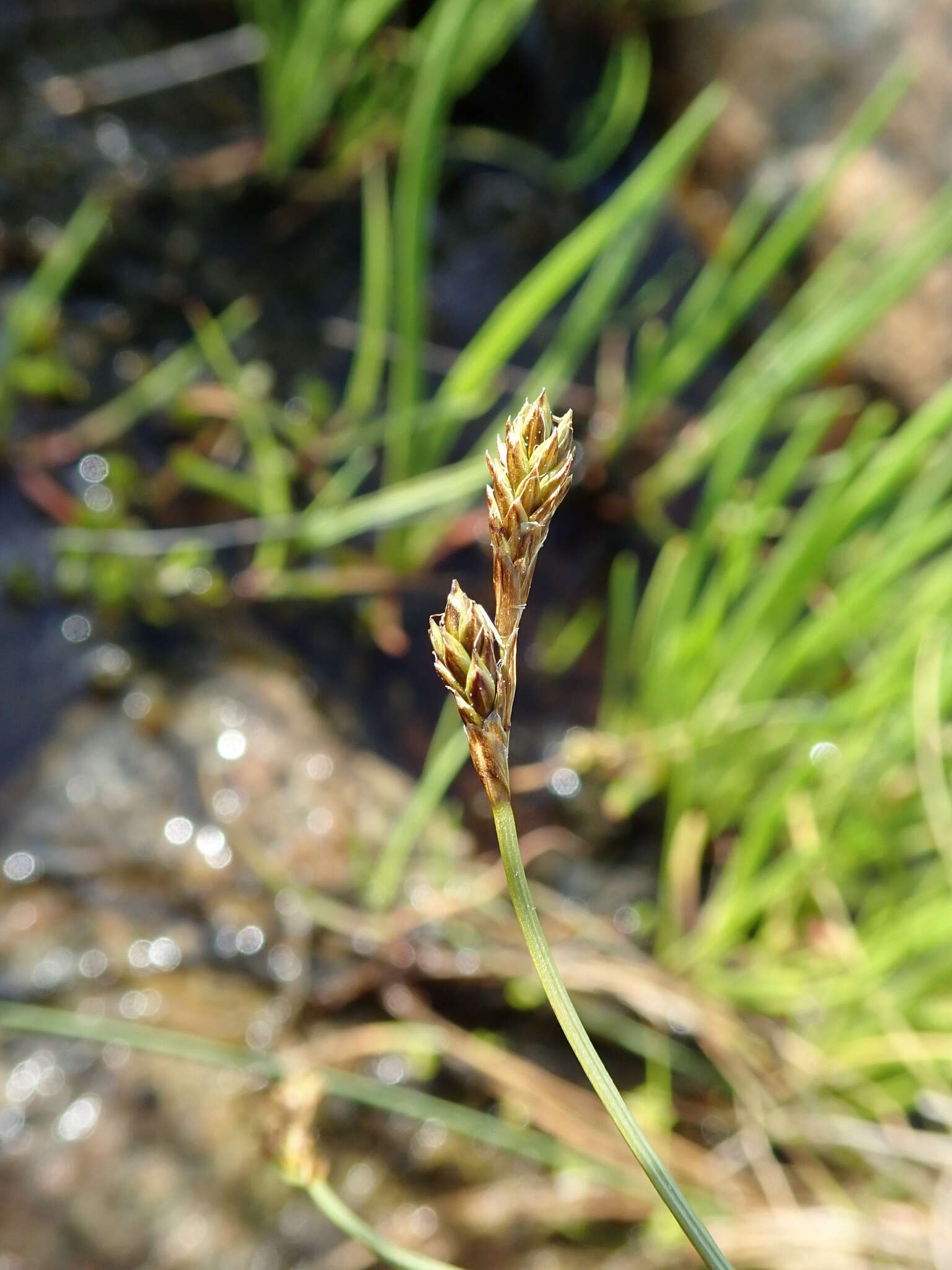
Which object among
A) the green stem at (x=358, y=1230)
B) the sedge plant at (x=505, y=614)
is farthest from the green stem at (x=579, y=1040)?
the green stem at (x=358, y=1230)

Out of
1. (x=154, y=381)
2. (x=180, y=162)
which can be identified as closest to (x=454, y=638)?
(x=154, y=381)

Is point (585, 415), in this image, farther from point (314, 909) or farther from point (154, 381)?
point (314, 909)

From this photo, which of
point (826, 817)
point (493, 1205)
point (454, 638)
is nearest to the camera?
point (454, 638)

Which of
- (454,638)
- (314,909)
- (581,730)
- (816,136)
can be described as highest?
(816,136)

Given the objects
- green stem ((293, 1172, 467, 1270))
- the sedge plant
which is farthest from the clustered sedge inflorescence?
green stem ((293, 1172, 467, 1270))

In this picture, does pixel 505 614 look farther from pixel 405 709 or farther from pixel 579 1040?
pixel 405 709

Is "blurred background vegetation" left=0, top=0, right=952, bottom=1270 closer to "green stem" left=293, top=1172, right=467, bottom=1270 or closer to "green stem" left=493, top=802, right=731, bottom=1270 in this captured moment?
"green stem" left=293, top=1172, right=467, bottom=1270

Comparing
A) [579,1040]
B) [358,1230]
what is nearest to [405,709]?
[358,1230]
